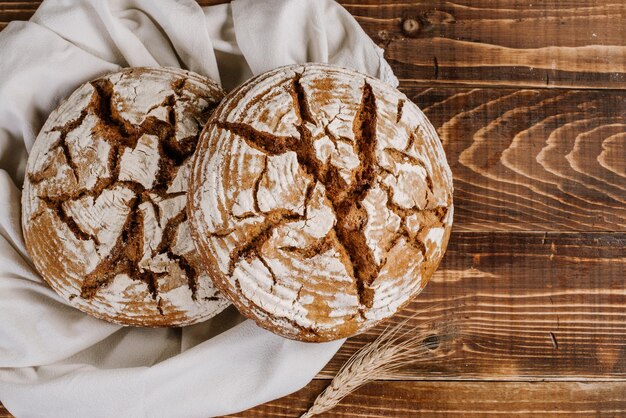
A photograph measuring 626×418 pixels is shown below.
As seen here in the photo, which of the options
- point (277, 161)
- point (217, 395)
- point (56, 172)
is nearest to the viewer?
point (277, 161)

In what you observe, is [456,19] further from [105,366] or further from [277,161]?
[105,366]

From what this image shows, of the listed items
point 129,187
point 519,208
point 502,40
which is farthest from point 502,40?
point 129,187

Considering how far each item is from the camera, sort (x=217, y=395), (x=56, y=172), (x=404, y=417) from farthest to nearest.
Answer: (x=404, y=417) → (x=217, y=395) → (x=56, y=172)

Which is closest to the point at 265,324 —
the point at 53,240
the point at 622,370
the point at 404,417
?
the point at 53,240

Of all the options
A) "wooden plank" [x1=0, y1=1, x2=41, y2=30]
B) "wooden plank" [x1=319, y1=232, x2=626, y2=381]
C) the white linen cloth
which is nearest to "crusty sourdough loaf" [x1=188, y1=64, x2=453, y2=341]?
the white linen cloth

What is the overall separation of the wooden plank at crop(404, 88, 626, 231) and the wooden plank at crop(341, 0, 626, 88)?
4cm

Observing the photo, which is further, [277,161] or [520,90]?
[520,90]

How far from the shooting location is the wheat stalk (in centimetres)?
121

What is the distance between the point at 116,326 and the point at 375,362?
522 millimetres

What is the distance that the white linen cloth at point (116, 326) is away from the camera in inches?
43.9

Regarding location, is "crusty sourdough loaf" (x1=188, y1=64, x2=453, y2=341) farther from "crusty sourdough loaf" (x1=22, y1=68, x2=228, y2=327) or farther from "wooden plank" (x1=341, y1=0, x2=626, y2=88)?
"wooden plank" (x1=341, y1=0, x2=626, y2=88)

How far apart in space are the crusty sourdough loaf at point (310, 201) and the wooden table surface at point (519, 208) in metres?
0.40

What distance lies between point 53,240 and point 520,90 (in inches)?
40.2

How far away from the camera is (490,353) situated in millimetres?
1314
